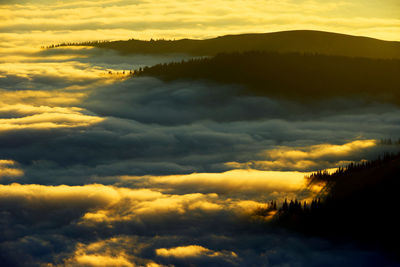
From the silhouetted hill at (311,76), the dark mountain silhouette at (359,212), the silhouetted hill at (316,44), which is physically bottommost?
the dark mountain silhouette at (359,212)

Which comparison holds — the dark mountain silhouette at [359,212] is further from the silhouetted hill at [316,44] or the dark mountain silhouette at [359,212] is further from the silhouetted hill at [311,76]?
the silhouetted hill at [316,44]

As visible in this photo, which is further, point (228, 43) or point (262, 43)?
point (228, 43)

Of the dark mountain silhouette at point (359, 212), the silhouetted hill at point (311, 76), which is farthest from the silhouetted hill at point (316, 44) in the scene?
the dark mountain silhouette at point (359, 212)

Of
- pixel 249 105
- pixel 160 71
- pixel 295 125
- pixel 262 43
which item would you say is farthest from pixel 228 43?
pixel 295 125

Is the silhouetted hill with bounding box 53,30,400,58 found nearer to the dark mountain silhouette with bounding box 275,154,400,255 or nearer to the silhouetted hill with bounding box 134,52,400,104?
the silhouetted hill with bounding box 134,52,400,104

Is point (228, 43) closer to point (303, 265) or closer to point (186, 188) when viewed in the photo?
point (186, 188)

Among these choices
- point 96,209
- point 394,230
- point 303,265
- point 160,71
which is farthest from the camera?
point 160,71

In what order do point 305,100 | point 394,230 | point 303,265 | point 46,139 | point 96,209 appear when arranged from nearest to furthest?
point 303,265 → point 394,230 → point 96,209 → point 46,139 → point 305,100
